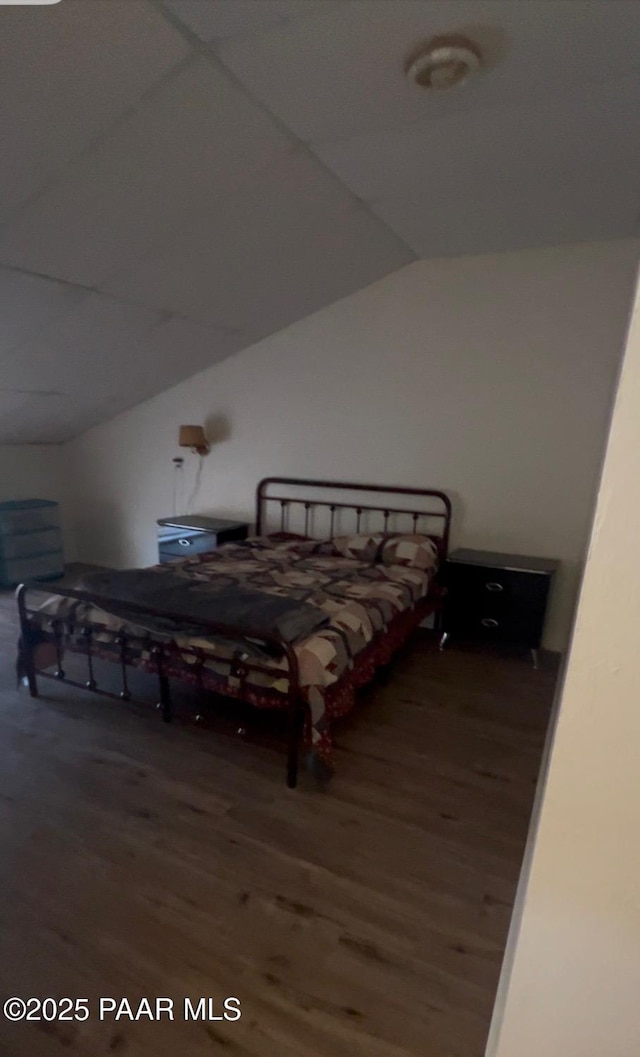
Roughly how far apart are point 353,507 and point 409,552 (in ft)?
2.24

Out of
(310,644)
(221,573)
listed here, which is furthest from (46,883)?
(221,573)

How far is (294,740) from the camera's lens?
2.09 m

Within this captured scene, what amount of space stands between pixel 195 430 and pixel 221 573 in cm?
154

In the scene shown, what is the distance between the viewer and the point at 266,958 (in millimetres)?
1472

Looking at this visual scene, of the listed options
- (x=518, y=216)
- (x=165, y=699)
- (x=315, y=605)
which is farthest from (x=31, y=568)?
(x=518, y=216)

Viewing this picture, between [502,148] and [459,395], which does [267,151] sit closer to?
[502,148]

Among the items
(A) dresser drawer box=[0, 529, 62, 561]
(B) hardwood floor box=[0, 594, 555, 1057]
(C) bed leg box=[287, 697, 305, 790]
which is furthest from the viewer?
(A) dresser drawer box=[0, 529, 62, 561]

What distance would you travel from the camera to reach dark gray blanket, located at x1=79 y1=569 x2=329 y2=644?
220 centimetres

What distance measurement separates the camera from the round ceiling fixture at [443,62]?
1.54 metres

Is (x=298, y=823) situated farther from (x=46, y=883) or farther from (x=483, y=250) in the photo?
(x=483, y=250)

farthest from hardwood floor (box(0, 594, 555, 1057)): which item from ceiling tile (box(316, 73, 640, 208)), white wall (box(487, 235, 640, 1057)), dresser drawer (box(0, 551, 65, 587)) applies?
ceiling tile (box(316, 73, 640, 208))

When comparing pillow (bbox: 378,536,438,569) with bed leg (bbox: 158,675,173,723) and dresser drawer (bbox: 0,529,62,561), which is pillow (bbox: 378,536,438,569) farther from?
dresser drawer (bbox: 0,529,62,561)

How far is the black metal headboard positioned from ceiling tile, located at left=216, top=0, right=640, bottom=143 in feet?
7.29

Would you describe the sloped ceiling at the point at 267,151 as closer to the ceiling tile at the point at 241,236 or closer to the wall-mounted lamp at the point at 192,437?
the ceiling tile at the point at 241,236
